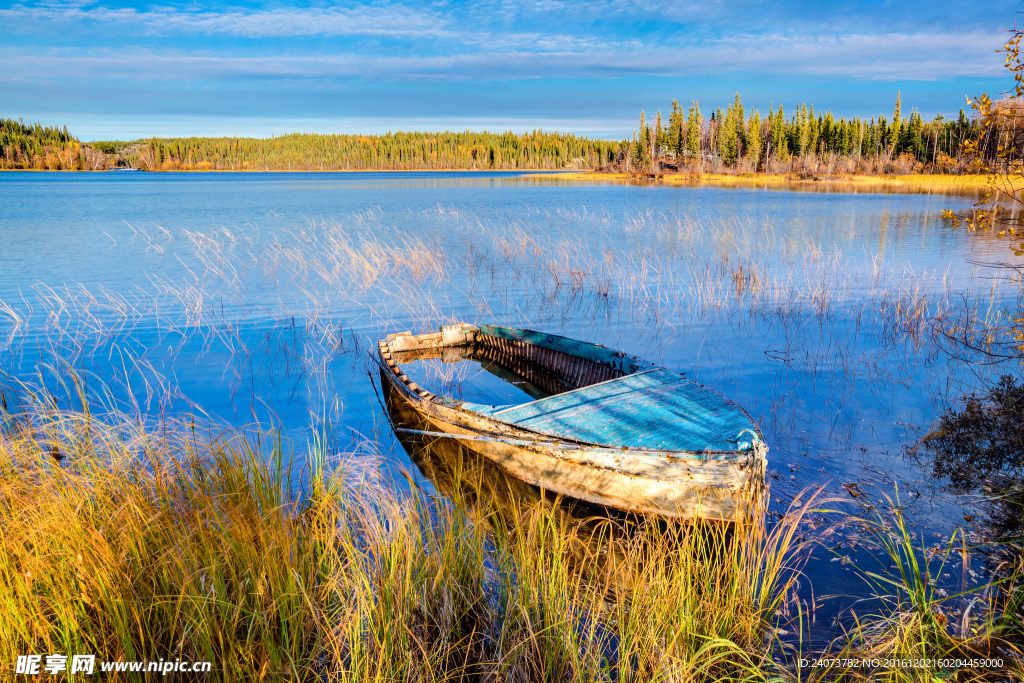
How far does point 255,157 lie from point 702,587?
207 m

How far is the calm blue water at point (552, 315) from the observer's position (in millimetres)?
7938

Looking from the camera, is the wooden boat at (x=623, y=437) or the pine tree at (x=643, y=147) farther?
the pine tree at (x=643, y=147)

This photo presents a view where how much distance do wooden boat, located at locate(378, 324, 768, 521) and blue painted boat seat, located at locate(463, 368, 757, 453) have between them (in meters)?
0.01

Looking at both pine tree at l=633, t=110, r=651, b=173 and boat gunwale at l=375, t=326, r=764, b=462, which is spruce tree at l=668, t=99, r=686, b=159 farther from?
boat gunwale at l=375, t=326, r=764, b=462

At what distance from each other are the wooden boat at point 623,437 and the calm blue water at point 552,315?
808 millimetres

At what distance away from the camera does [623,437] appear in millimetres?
5867

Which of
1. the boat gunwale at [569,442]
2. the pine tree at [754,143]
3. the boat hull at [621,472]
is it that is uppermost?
the pine tree at [754,143]

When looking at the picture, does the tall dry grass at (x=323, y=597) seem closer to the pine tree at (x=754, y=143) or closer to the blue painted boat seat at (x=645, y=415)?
the blue painted boat seat at (x=645, y=415)

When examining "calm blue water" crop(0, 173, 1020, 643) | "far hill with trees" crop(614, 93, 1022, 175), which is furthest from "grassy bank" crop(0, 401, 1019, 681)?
"far hill with trees" crop(614, 93, 1022, 175)

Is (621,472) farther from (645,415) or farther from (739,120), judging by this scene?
(739,120)

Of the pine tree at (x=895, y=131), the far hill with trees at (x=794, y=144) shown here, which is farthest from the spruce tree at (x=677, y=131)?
the pine tree at (x=895, y=131)

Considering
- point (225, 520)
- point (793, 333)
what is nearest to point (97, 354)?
point (225, 520)

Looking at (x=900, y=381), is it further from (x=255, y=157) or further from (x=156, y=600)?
(x=255, y=157)

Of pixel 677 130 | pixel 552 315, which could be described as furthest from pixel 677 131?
pixel 552 315
